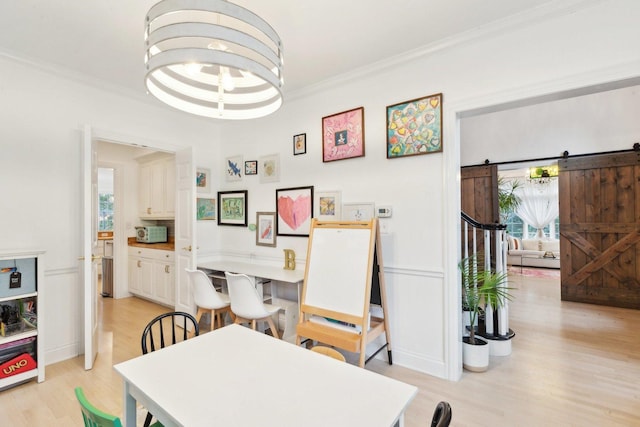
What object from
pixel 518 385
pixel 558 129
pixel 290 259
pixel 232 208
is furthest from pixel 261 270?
pixel 558 129

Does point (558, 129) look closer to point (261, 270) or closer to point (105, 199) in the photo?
point (261, 270)

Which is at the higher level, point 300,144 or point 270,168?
point 300,144

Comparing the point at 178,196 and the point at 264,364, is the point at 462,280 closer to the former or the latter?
the point at 264,364

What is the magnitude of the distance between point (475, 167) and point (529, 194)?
16.2ft

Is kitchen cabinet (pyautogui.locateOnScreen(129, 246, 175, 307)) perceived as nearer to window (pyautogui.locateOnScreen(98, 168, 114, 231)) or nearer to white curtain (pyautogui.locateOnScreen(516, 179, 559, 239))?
window (pyautogui.locateOnScreen(98, 168, 114, 231))

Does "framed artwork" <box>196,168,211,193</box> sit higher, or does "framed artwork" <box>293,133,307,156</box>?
"framed artwork" <box>293,133,307,156</box>

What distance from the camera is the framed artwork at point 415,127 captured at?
2541mm

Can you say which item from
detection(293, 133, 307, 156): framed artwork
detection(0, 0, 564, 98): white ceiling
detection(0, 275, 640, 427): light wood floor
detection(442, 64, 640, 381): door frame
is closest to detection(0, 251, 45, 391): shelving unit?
detection(0, 275, 640, 427): light wood floor

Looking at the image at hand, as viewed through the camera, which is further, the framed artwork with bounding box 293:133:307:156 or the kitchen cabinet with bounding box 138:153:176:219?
the kitchen cabinet with bounding box 138:153:176:219

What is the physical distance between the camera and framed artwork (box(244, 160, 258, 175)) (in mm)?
3826

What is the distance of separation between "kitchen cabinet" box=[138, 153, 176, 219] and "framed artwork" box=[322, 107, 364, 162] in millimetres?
2678

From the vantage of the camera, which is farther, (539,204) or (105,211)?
(539,204)

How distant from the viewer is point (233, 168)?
160 inches

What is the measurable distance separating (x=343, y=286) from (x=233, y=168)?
7.88 feet
